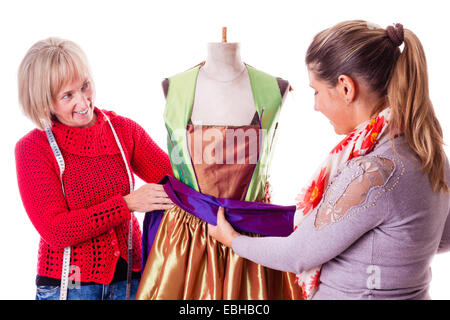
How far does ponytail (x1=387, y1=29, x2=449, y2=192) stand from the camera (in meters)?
1.11

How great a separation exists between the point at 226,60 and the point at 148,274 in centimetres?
72

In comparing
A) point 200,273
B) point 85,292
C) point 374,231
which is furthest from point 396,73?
point 85,292

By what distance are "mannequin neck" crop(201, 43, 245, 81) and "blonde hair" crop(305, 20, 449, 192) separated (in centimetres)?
38

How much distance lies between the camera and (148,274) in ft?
4.90

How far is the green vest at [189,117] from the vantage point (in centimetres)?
145

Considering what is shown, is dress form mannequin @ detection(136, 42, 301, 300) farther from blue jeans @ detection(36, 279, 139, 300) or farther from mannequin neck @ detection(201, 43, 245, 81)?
blue jeans @ detection(36, 279, 139, 300)

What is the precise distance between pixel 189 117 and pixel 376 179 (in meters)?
0.61

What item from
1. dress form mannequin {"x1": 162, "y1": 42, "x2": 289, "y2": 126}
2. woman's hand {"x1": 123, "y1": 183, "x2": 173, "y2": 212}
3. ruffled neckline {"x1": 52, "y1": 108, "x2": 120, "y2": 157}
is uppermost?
dress form mannequin {"x1": 162, "y1": 42, "x2": 289, "y2": 126}

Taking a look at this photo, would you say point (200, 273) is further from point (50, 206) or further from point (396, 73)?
point (396, 73)

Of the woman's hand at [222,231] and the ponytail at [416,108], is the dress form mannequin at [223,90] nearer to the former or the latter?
the woman's hand at [222,231]

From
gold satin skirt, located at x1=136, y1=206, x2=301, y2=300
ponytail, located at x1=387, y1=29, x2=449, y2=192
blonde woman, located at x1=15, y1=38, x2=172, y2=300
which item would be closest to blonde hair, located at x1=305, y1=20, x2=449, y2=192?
ponytail, located at x1=387, y1=29, x2=449, y2=192

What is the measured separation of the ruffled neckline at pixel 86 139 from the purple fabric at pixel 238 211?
0.90 ft

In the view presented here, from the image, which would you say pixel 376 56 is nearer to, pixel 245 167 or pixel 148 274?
pixel 245 167
